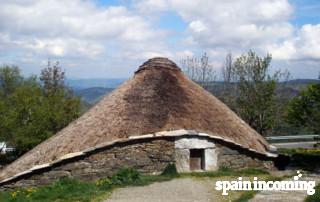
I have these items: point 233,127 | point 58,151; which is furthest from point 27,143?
point 233,127

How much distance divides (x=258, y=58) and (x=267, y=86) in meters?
2.76

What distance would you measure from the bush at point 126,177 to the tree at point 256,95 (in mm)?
18099

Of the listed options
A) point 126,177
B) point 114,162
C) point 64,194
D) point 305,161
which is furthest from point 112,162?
point 305,161

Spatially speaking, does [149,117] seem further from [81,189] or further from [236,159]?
[81,189]

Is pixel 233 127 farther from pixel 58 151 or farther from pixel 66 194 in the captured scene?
pixel 66 194

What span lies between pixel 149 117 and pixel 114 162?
82.1 inches

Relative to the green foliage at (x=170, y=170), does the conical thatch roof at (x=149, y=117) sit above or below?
above

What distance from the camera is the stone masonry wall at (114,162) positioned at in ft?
47.0

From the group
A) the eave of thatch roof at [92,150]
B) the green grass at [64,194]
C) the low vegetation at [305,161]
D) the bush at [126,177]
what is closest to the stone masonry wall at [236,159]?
the eave of thatch roof at [92,150]

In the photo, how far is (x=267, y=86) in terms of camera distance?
30.0m

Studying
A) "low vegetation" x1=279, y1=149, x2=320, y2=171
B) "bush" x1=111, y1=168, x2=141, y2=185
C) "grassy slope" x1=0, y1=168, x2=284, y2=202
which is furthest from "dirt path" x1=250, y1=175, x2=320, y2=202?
"low vegetation" x1=279, y1=149, x2=320, y2=171

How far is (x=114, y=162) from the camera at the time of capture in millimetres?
14391

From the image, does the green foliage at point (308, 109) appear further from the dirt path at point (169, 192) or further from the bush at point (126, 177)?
the bush at point (126, 177)

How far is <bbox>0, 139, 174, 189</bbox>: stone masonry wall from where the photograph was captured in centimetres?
1431
